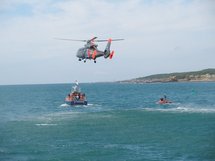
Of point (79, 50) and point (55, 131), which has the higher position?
point (79, 50)

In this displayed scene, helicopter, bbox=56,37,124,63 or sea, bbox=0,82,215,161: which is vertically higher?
helicopter, bbox=56,37,124,63

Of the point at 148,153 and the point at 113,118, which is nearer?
the point at 148,153

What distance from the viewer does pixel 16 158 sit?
1764 inches

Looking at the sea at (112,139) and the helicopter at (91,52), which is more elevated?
the helicopter at (91,52)

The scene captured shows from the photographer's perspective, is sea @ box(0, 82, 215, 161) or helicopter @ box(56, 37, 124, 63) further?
sea @ box(0, 82, 215, 161)

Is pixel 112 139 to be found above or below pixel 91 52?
below

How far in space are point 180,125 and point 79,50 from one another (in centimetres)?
3078

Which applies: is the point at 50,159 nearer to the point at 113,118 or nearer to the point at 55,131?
the point at 55,131

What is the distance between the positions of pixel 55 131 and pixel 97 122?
1068 cm

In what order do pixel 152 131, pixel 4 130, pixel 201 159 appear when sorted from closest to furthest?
pixel 201 159 < pixel 152 131 < pixel 4 130

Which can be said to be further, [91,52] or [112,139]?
[112,139]

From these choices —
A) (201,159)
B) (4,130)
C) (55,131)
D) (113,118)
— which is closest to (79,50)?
(201,159)

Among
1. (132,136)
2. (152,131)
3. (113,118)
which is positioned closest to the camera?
(132,136)

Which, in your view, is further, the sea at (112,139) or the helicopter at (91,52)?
the sea at (112,139)
